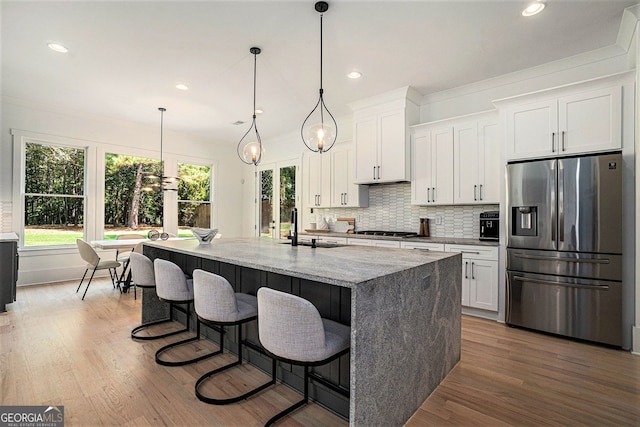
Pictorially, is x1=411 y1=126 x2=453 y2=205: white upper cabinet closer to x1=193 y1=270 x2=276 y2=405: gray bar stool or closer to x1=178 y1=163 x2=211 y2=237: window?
x1=193 y1=270 x2=276 y2=405: gray bar stool

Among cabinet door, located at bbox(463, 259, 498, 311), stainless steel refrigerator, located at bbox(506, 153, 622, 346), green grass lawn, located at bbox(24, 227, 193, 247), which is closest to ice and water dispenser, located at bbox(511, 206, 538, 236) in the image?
stainless steel refrigerator, located at bbox(506, 153, 622, 346)

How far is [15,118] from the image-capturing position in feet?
15.5

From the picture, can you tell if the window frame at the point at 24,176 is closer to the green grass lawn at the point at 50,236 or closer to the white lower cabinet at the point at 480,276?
the green grass lawn at the point at 50,236

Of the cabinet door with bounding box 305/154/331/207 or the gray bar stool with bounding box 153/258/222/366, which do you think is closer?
the gray bar stool with bounding box 153/258/222/366

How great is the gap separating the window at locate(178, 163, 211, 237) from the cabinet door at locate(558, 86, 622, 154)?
251 inches

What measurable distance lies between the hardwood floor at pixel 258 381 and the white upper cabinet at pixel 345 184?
2.55 metres

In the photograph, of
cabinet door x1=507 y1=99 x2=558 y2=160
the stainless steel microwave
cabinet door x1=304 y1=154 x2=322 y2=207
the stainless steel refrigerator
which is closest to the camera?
the stainless steel refrigerator

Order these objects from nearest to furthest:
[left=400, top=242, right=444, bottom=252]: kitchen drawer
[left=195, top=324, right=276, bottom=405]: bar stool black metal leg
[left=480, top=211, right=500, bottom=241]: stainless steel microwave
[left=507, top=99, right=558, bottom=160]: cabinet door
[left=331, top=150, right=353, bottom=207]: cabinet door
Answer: [left=195, top=324, right=276, bottom=405]: bar stool black metal leg
[left=507, top=99, right=558, bottom=160]: cabinet door
[left=480, top=211, right=500, bottom=241]: stainless steel microwave
[left=400, top=242, right=444, bottom=252]: kitchen drawer
[left=331, top=150, right=353, bottom=207]: cabinet door

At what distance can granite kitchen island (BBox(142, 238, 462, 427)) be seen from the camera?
1.43 metres

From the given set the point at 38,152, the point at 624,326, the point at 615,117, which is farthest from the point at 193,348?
the point at 38,152

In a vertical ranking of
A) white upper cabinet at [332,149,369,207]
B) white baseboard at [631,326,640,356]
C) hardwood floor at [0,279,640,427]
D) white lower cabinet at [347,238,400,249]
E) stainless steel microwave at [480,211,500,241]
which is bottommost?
hardwood floor at [0,279,640,427]

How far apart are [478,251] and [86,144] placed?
6379 millimetres

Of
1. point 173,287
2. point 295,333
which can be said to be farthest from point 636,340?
point 173,287

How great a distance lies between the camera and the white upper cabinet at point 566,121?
112 inches
